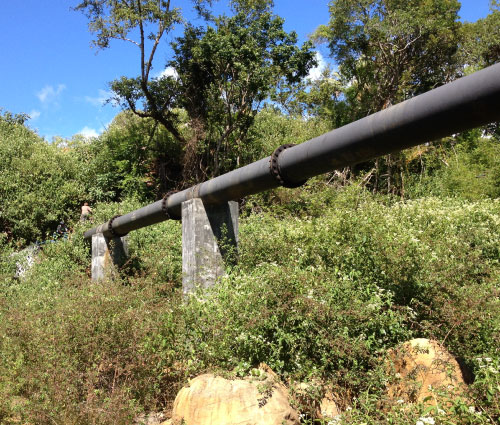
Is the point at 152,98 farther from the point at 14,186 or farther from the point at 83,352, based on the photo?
the point at 83,352

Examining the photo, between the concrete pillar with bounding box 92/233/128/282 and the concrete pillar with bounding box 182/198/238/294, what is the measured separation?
139 inches

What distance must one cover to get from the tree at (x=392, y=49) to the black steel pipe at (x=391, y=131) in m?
9.21

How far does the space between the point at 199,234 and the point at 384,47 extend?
36.9 ft

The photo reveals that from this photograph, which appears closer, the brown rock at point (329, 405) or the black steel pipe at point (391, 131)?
the black steel pipe at point (391, 131)

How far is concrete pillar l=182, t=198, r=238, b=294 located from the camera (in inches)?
230

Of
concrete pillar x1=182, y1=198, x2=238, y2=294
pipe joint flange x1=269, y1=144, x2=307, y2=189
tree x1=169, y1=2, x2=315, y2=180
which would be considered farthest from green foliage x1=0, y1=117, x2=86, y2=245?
pipe joint flange x1=269, y1=144, x2=307, y2=189

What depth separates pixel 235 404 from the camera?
10.4 ft

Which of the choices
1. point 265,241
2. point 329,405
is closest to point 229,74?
point 265,241

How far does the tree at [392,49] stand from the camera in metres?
14.0

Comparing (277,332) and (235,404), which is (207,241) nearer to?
(277,332)

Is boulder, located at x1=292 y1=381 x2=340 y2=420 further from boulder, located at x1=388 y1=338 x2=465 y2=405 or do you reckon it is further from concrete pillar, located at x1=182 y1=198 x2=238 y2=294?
concrete pillar, located at x1=182 y1=198 x2=238 y2=294

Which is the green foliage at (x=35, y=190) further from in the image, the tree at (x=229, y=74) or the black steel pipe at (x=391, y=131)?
the black steel pipe at (x=391, y=131)

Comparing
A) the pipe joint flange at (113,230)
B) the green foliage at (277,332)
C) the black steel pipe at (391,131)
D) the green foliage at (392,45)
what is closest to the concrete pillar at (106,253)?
the pipe joint flange at (113,230)

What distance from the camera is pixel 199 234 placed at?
5914 mm
